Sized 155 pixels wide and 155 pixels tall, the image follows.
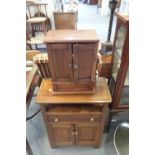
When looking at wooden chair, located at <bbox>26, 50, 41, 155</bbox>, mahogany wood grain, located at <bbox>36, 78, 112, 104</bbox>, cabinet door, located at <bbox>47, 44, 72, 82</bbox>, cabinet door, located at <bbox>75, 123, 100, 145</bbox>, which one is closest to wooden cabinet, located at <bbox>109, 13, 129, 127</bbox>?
mahogany wood grain, located at <bbox>36, 78, 112, 104</bbox>

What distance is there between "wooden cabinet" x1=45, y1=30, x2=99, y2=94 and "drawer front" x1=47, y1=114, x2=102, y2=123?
21 centimetres


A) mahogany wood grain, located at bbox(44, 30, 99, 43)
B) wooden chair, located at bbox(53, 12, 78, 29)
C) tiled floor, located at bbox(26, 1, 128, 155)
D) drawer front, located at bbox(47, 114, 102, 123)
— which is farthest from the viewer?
wooden chair, located at bbox(53, 12, 78, 29)

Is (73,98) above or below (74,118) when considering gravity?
above

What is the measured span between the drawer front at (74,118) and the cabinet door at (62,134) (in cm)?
8

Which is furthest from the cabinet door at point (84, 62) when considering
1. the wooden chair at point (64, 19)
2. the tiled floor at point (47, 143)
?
the wooden chair at point (64, 19)

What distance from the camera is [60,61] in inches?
42.0

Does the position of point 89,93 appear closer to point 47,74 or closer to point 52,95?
point 52,95

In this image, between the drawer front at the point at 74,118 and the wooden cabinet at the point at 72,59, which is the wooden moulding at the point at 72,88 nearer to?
the wooden cabinet at the point at 72,59

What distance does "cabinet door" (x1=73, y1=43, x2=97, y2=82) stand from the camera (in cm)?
100

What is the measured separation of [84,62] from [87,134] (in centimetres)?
74

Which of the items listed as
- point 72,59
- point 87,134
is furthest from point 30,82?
point 87,134

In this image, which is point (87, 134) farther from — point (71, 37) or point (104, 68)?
point (71, 37)

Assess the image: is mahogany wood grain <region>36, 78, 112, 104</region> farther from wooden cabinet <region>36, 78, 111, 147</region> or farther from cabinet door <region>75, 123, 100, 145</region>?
cabinet door <region>75, 123, 100, 145</region>

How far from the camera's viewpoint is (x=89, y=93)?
4.08 feet
